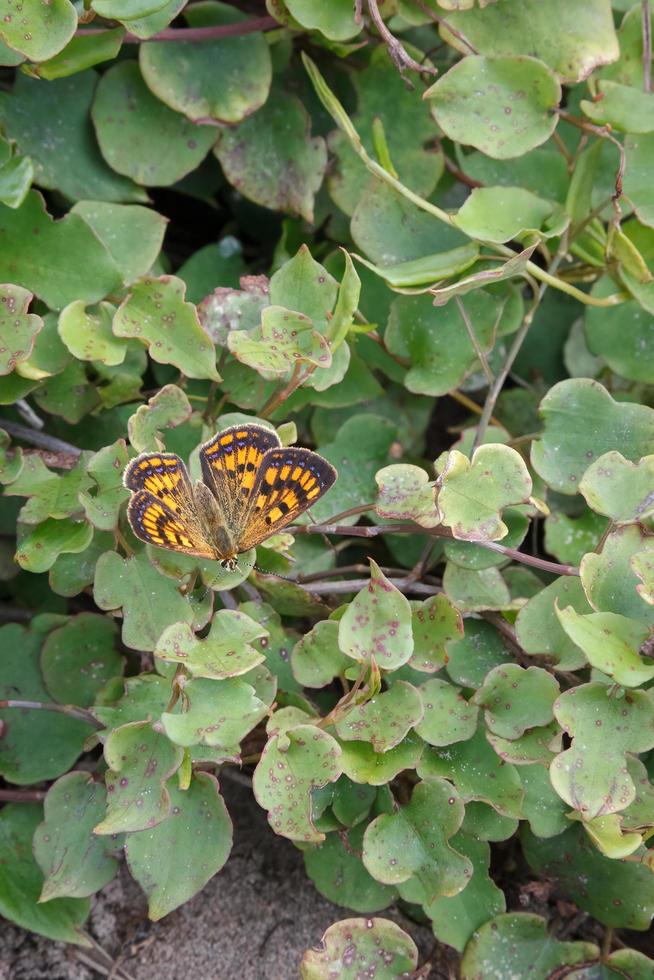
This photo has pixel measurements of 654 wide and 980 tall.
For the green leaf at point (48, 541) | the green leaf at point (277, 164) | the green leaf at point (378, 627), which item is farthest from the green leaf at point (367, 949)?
the green leaf at point (277, 164)

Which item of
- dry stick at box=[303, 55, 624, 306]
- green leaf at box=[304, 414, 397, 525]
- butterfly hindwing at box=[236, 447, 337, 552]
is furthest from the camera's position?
green leaf at box=[304, 414, 397, 525]

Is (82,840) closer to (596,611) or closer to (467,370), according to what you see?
(596,611)

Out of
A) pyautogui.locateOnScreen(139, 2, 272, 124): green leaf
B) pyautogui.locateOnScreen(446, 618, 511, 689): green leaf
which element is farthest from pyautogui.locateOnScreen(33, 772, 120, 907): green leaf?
pyautogui.locateOnScreen(139, 2, 272, 124): green leaf

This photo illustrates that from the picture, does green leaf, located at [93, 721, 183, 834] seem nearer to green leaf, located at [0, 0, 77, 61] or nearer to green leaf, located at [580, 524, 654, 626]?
green leaf, located at [580, 524, 654, 626]

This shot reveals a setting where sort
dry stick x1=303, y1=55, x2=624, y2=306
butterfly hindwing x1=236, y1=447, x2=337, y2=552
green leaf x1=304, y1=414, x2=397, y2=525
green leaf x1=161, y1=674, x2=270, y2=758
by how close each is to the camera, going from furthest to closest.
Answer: green leaf x1=304, y1=414, x2=397, y2=525
dry stick x1=303, y1=55, x2=624, y2=306
butterfly hindwing x1=236, y1=447, x2=337, y2=552
green leaf x1=161, y1=674, x2=270, y2=758

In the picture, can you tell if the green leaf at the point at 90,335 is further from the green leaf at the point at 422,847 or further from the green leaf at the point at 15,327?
the green leaf at the point at 422,847

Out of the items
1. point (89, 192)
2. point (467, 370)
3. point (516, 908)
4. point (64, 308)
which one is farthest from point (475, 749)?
point (89, 192)

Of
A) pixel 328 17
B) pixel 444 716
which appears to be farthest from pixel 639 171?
pixel 444 716
